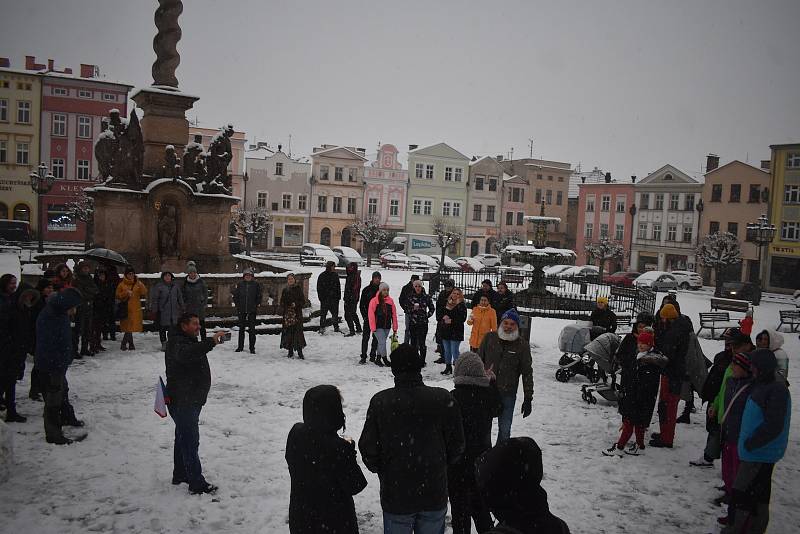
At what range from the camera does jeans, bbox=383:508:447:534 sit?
392cm

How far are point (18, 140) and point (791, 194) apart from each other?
2427 inches

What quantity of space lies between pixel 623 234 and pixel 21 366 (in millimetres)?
59862

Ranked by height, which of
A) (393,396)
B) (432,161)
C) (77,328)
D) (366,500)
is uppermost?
(432,161)

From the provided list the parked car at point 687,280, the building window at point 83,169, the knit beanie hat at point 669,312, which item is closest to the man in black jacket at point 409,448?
the knit beanie hat at point 669,312

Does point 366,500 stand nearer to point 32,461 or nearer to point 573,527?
point 573,527

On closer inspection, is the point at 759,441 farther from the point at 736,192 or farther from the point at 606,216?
the point at 606,216

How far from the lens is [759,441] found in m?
5.06

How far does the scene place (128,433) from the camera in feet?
24.1

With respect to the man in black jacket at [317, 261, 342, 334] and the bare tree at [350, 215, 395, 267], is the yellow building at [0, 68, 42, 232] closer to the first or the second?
the bare tree at [350, 215, 395, 267]

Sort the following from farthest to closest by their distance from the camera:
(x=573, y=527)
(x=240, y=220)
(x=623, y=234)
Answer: (x=623, y=234) < (x=240, y=220) < (x=573, y=527)

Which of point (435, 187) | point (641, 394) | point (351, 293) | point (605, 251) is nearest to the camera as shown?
point (641, 394)

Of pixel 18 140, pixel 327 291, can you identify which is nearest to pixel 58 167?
pixel 18 140

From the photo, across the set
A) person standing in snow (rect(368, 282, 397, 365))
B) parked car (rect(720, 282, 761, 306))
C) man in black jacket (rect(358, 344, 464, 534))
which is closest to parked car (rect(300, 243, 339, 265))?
parked car (rect(720, 282, 761, 306))

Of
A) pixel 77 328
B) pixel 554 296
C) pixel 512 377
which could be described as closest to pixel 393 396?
pixel 512 377
